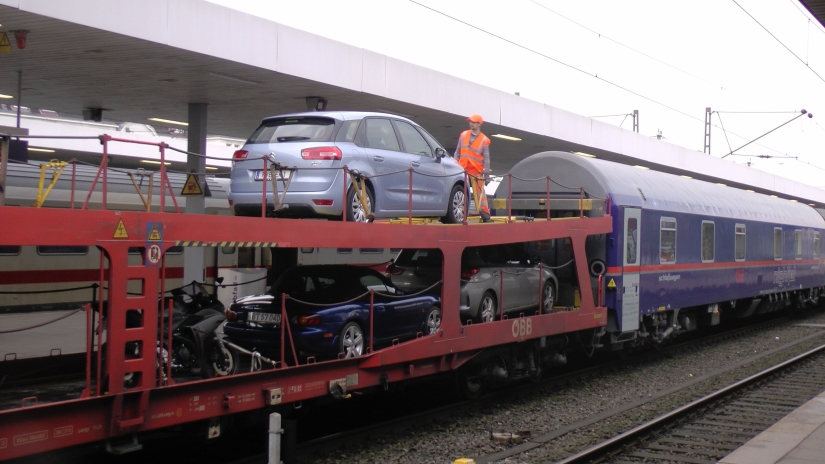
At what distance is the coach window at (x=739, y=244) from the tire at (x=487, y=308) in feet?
33.5

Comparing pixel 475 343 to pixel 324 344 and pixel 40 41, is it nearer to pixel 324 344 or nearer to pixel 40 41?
pixel 324 344

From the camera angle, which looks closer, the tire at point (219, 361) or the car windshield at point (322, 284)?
the tire at point (219, 361)

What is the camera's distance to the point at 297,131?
9.77 m

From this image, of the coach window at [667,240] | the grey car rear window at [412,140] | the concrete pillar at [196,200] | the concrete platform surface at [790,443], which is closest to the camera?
the concrete platform surface at [790,443]

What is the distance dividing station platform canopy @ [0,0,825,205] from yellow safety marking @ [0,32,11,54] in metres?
0.34

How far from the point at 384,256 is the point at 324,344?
54.5 ft

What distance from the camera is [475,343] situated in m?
10.8

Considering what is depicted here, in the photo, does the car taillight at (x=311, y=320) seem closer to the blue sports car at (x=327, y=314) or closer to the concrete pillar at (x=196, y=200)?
the blue sports car at (x=327, y=314)

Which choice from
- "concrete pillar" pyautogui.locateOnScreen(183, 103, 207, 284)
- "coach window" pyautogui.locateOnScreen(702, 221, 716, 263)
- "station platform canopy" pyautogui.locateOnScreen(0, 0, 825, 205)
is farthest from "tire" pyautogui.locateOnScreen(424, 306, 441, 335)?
"coach window" pyautogui.locateOnScreen(702, 221, 716, 263)

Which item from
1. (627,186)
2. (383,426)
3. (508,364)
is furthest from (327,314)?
(627,186)

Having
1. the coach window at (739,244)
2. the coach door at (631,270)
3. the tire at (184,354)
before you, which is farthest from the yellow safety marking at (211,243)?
the coach window at (739,244)

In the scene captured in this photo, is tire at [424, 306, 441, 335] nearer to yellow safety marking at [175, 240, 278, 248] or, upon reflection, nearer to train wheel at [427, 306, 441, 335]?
train wheel at [427, 306, 441, 335]

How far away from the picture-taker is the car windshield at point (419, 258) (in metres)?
12.3

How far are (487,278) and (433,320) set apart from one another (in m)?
1.34
